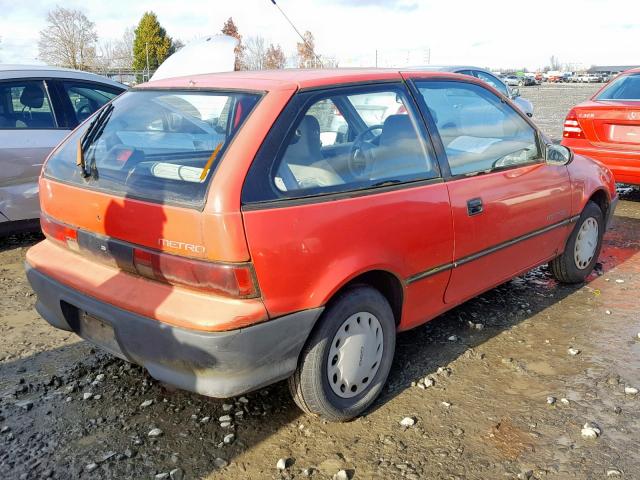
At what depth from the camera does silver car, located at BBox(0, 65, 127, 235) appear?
520cm

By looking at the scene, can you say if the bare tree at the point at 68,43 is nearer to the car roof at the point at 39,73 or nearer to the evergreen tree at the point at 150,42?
the evergreen tree at the point at 150,42

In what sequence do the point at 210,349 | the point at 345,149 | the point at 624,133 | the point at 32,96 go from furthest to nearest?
the point at 624,133, the point at 32,96, the point at 345,149, the point at 210,349

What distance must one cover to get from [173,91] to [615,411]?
2815 millimetres

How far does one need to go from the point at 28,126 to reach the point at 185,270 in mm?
3768

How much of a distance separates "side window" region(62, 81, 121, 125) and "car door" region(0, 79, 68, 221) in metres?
0.28

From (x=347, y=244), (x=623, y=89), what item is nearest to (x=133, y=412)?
(x=347, y=244)

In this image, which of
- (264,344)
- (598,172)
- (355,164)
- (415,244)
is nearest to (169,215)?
(264,344)

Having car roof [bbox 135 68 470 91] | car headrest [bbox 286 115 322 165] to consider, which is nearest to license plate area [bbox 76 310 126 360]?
car headrest [bbox 286 115 322 165]

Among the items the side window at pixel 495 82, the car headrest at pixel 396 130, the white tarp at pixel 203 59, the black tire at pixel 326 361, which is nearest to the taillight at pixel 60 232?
the black tire at pixel 326 361

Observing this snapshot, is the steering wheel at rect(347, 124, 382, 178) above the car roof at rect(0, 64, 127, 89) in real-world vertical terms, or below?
below

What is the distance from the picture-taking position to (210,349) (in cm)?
236

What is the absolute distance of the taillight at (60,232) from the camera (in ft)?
9.63

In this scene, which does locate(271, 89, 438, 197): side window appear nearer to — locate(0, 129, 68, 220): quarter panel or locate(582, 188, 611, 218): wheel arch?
locate(582, 188, 611, 218): wheel arch

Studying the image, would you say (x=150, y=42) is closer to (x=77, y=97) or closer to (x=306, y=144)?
(x=77, y=97)
